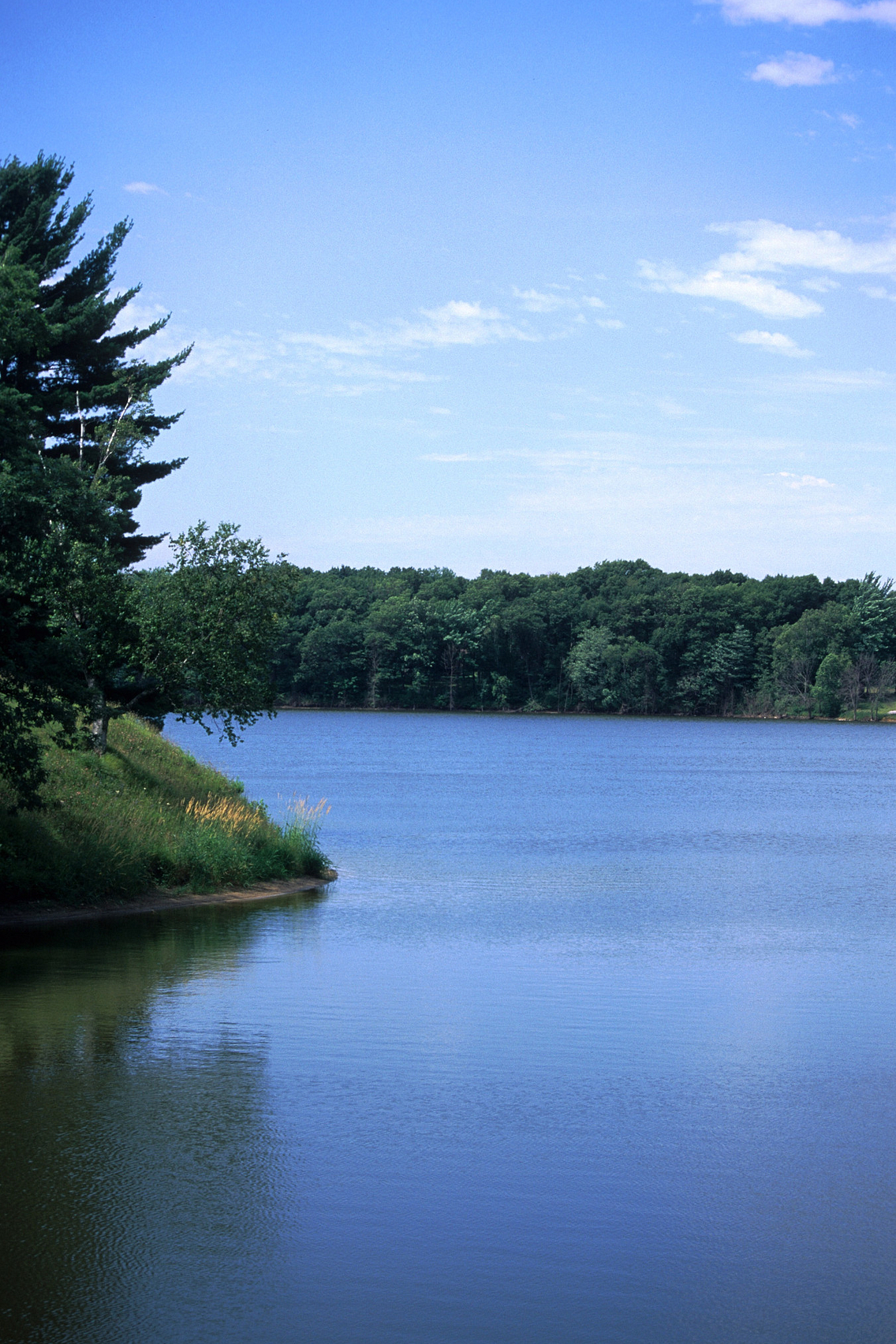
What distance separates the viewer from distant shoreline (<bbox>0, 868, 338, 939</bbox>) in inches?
810

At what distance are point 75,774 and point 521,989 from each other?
13.0 m

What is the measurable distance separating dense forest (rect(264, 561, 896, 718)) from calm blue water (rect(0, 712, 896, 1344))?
5337 inches

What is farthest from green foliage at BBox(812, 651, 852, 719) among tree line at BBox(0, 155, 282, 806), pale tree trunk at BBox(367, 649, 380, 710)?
tree line at BBox(0, 155, 282, 806)

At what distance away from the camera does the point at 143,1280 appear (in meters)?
7.25

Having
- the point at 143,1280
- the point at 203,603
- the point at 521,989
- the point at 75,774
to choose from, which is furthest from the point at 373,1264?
the point at 203,603

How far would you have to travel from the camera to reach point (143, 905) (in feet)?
74.2

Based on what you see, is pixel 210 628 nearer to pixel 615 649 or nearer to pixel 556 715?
pixel 615 649

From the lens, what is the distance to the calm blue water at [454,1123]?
7.16 meters

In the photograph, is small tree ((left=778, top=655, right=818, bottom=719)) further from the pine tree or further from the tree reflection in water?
the tree reflection in water

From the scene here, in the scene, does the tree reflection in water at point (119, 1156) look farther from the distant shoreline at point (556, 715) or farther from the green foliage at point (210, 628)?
the distant shoreline at point (556, 715)

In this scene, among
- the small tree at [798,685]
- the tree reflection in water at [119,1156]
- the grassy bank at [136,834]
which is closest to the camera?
the tree reflection in water at [119,1156]

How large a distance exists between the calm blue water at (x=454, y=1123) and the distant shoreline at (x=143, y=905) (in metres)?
0.67

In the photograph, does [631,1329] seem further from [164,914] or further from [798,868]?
[798,868]

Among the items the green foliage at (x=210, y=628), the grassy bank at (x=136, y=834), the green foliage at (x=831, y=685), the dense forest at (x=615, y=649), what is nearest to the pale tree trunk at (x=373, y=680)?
the dense forest at (x=615, y=649)
